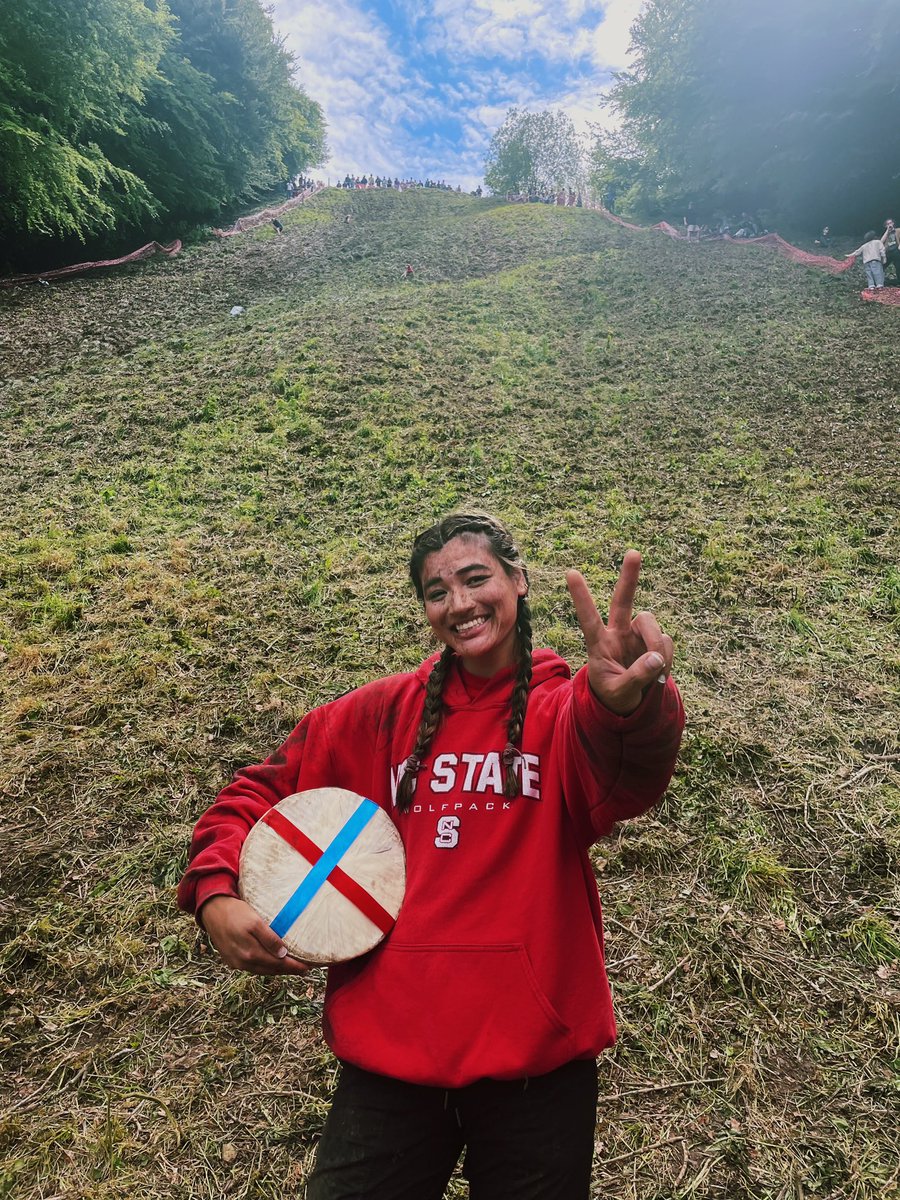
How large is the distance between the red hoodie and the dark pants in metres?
0.10

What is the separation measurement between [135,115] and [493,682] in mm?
26142

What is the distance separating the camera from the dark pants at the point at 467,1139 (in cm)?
158

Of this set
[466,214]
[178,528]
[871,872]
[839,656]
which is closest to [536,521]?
[839,656]

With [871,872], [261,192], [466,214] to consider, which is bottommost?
[871,872]

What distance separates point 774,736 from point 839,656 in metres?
1.35

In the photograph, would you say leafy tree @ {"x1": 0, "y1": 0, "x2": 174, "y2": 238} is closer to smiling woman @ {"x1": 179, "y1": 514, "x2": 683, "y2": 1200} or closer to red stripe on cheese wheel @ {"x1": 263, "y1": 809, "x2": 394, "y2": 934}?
red stripe on cheese wheel @ {"x1": 263, "y1": 809, "x2": 394, "y2": 934}

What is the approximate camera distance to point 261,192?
32906 millimetres

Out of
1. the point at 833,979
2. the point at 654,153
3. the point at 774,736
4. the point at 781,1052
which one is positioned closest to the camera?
the point at 781,1052

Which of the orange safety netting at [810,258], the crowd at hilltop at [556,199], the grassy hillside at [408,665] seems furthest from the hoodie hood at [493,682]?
the crowd at hilltop at [556,199]

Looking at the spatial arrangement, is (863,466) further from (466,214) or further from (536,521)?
(466,214)

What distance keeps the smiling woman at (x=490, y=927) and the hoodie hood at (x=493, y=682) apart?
1 centimetres

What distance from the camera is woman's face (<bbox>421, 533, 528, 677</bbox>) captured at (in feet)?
6.77

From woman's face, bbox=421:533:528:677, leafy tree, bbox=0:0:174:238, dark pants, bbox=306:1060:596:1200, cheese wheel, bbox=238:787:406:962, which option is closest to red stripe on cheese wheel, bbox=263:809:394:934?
cheese wheel, bbox=238:787:406:962

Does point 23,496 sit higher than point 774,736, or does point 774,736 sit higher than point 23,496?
point 23,496
